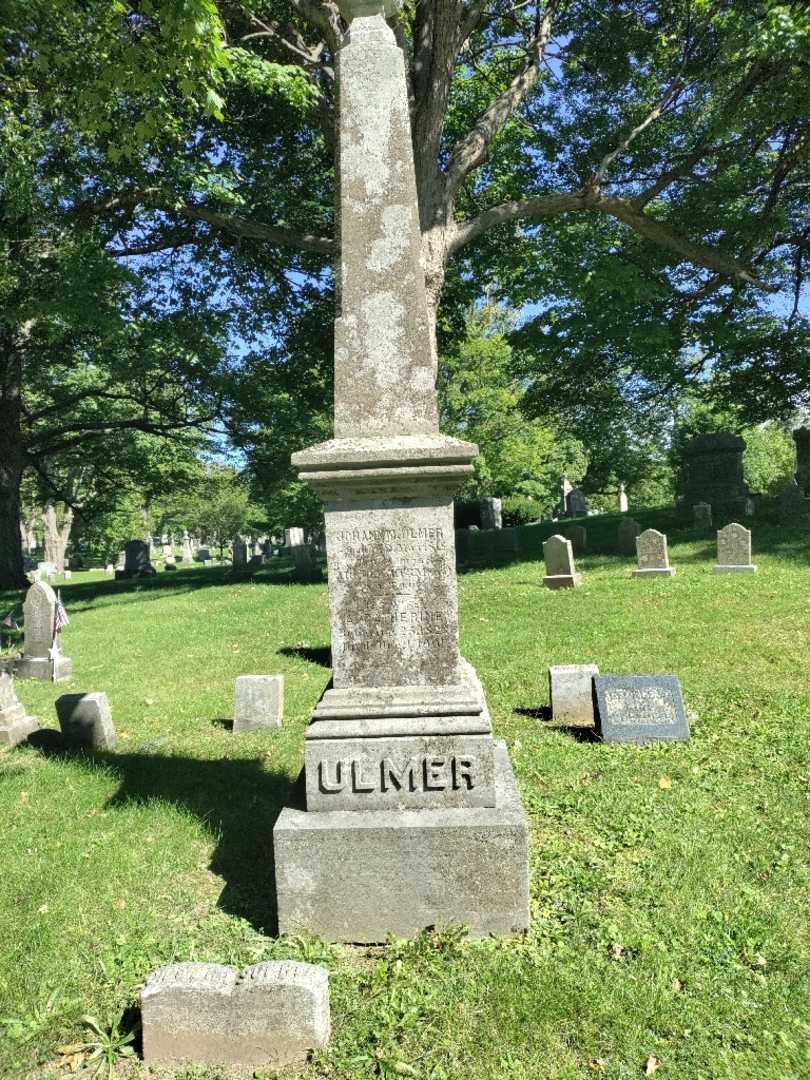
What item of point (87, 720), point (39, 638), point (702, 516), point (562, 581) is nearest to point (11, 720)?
point (87, 720)

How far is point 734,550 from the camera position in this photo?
12.7 meters

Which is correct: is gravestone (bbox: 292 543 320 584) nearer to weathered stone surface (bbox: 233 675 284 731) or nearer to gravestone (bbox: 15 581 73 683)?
gravestone (bbox: 15 581 73 683)

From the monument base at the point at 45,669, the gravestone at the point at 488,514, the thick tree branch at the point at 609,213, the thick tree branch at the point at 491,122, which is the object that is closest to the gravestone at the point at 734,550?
the thick tree branch at the point at 609,213

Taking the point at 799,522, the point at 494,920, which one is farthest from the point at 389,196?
the point at 799,522

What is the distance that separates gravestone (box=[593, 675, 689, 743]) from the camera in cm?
616

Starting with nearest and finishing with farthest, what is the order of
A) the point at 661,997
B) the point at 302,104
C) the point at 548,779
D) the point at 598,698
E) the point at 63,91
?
the point at 661,997
the point at 548,779
the point at 598,698
the point at 63,91
the point at 302,104

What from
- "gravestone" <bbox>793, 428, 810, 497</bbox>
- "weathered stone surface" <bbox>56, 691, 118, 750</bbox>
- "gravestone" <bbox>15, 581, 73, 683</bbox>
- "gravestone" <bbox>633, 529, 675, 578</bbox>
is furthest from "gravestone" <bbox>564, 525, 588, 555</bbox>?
"weathered stone surface" <bbox>56, 691, 118, 750</bbox>

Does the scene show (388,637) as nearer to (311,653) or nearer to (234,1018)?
(234,1018)

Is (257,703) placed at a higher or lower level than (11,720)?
higher

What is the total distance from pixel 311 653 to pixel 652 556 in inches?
265

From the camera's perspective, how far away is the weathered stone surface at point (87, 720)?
279 inches

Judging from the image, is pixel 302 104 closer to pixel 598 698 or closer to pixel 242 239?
pixel 242 239

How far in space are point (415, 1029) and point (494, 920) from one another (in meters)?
0.77

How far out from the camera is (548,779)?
5520 millimetres
